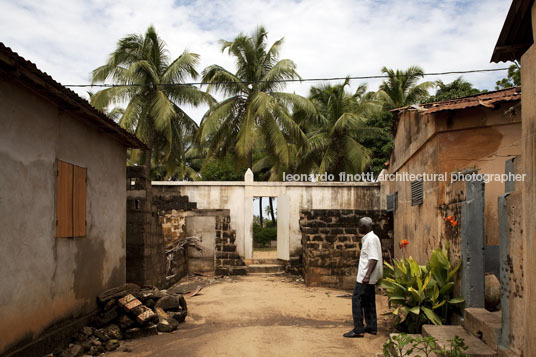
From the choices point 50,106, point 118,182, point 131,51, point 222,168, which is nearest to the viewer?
point 50,106

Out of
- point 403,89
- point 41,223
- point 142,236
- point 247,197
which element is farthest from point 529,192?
point 403,89

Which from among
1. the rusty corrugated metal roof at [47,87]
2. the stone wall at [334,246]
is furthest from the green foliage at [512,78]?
the rusty corrugated metal roof at [47,87]

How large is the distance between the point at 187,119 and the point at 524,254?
56.3 feet

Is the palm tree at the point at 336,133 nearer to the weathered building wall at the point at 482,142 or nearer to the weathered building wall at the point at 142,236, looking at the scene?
the weathered building wall at the point at 142,236

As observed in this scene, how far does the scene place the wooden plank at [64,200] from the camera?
559 centimetres

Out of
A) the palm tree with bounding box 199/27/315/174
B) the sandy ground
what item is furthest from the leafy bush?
the palm tree with bounding box 199/27/315/174

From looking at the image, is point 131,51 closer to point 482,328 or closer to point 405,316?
point 405,316

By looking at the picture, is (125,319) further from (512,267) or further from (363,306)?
(512,267)

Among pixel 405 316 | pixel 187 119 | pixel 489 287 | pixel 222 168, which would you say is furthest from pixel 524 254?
pixel 222 168

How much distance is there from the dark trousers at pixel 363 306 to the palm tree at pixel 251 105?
11897mm

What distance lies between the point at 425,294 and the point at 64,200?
503cm

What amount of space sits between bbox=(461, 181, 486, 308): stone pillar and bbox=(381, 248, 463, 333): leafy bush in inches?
10.8

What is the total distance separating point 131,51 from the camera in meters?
18.0

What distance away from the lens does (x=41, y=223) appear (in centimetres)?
519
